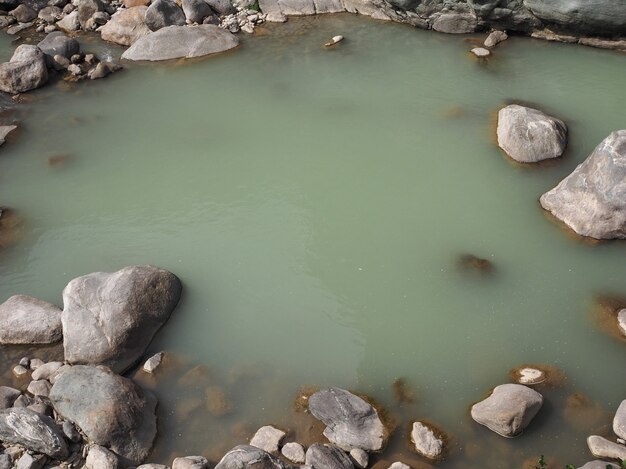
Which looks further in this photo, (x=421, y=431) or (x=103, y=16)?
(x=103, y=16)

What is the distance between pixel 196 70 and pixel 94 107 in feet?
6.44

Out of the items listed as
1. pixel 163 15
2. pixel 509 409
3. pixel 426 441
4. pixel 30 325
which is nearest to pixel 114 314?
pixel 30 325

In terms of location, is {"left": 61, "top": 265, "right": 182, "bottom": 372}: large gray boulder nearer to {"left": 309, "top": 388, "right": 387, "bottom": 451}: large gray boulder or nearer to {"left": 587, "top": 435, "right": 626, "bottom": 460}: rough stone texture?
{"left": 309, "top": 388, "right": 387, "bottom": 451}: large gray boulder

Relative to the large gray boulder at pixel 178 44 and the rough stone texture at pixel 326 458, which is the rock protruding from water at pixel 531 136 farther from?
the large gray boulder at pixel 178 44

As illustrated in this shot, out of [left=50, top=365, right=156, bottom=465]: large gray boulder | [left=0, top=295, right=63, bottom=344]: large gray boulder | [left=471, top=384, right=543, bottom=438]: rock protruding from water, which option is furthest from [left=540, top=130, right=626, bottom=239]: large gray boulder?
[left=0, top=295, right=63, bottom=344]: large gray boulder

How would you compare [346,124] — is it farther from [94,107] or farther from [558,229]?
[94,107]

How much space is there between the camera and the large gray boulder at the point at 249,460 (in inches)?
210

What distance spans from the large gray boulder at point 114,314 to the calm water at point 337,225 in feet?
0.85

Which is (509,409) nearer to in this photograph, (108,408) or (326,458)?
(326,458)

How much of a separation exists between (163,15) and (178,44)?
92 centimetres

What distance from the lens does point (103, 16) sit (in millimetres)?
13211

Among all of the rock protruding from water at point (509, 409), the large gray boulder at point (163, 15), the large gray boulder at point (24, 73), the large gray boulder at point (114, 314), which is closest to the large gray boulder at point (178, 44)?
the large gray boulder at point (163, 15)

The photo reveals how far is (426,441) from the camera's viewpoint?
5777mm

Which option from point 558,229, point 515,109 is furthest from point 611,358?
point 515,109
